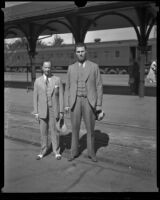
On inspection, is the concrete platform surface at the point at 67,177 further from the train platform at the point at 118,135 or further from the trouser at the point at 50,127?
the train platform at the point at 118,135

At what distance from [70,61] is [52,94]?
33.8 meters

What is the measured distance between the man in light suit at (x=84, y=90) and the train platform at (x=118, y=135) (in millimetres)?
673

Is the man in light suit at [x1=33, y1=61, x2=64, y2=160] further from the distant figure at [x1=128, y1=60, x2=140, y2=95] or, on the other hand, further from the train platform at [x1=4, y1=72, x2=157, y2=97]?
the train platform at [x1=4, y1=72, x2=157, y2=97]

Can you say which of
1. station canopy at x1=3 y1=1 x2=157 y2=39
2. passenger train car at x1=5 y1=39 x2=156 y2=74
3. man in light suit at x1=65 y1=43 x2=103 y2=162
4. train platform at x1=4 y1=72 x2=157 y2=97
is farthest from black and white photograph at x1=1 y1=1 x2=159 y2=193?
passenger train car at x1=5 y1=39 x2=156 y2=74

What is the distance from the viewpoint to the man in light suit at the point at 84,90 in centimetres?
473

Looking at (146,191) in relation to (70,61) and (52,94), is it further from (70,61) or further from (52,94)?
(70,61)

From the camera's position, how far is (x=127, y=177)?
4199mm

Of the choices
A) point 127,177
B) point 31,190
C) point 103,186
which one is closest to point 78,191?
point 103,186

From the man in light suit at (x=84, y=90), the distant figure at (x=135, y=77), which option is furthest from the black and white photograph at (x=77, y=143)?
the distant figure at (x=135, y=77)

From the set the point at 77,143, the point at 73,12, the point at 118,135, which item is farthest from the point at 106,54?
the point at 77,143

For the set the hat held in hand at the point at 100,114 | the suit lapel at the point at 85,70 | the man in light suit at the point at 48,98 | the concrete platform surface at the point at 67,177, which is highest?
the suit lapel at the point at 85,70

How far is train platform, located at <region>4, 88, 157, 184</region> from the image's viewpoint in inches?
199

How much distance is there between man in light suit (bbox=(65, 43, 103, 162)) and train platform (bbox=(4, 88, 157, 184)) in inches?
26.5

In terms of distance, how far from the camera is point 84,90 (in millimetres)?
4785
